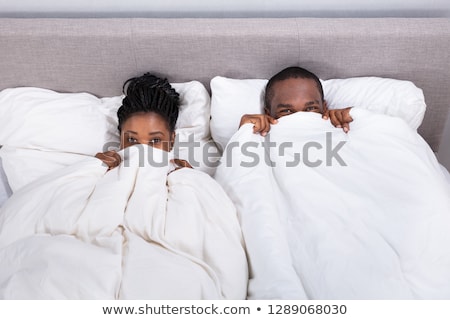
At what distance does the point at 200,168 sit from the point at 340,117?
0.46 meters

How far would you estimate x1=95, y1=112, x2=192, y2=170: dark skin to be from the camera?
125cm

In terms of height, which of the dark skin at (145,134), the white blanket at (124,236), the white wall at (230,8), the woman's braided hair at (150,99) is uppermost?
the white wall at (230,8)

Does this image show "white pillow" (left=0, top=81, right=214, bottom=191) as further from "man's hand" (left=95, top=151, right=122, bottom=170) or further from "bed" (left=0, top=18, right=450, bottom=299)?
"man's hand" (left=95, top=151, right=122, bottom=170)

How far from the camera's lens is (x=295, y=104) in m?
1.29

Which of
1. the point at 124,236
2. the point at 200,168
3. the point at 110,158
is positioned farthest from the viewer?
the point at 200,168

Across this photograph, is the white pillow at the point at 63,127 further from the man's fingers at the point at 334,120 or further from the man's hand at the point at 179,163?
the man's fingers at the point at 334,120

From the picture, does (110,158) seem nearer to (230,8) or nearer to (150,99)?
(150,99)

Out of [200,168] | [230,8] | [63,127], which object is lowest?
[200,168]

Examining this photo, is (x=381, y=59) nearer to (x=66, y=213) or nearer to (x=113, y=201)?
(x=113, y=201)

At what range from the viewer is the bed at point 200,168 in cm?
89

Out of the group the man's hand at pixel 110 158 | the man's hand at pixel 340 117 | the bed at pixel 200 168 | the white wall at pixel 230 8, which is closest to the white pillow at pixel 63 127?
the bed at pixel 200 168

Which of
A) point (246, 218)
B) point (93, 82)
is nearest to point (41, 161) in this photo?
point (93, 82)

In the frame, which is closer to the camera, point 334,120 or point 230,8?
point 334,120

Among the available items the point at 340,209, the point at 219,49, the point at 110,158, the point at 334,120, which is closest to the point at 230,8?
the point at 219,49
